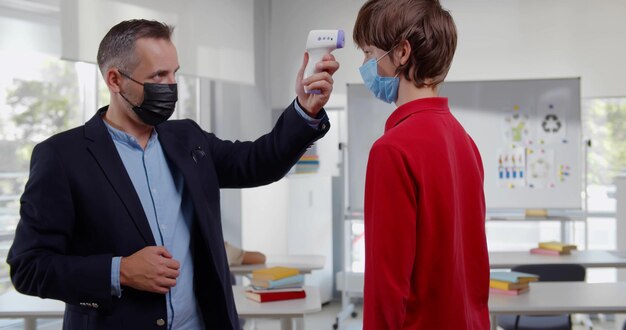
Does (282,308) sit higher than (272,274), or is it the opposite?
(272,274)

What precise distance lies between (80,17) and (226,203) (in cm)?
274

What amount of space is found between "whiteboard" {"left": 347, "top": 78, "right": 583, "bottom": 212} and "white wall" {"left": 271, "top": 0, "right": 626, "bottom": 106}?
0.42m

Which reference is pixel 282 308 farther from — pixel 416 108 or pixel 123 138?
pixel 416 108

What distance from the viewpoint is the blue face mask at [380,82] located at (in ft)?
5.50

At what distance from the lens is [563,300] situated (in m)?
3.39

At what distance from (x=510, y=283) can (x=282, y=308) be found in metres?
1.11

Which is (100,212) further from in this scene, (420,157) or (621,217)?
(621,217)

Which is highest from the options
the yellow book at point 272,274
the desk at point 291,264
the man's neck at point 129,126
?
the man's neck at point 129,126

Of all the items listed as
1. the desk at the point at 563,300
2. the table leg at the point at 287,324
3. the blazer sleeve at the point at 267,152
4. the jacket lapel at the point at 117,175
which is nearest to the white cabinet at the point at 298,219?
the table leg at the point at 287,324

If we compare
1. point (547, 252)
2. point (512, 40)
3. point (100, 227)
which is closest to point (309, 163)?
point (512, 40)

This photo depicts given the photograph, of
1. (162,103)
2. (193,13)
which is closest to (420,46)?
(162,103)

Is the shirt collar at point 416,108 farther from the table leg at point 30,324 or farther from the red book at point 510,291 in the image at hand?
the table leg at point 30,324

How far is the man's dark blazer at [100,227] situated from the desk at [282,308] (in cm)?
135

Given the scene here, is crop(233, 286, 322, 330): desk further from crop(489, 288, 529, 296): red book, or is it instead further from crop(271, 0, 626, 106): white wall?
crop(271, 0, 626, 106): white wall
